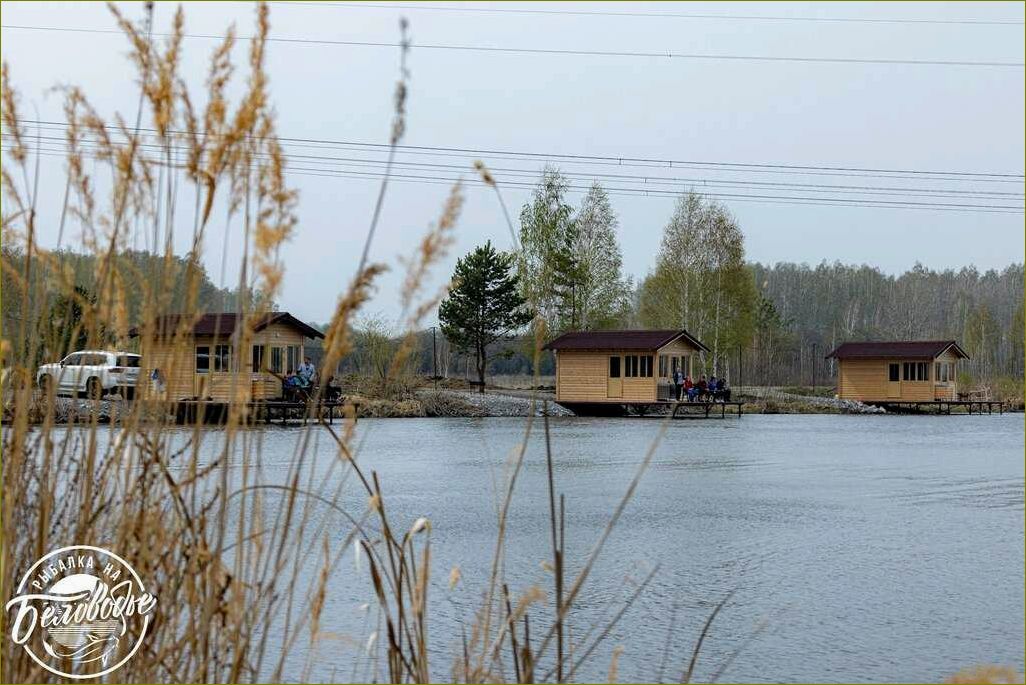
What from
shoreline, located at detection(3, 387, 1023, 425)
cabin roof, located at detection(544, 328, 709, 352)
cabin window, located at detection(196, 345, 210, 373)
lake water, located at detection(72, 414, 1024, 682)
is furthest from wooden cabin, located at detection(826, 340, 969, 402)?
lake water, located at detection(72, 414, 1024, 682)

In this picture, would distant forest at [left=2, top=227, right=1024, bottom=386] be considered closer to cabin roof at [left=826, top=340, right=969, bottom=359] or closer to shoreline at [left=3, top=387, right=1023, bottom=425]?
shoreline at [left=3, top=387, right=1023, bottom=425]

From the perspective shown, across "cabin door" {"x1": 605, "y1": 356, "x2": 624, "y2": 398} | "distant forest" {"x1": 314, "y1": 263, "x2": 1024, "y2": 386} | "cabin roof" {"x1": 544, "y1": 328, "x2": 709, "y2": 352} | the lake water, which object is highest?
"distant forest" {"x1": 314, "y1": 263, "x2": 1024, "y2": 386}

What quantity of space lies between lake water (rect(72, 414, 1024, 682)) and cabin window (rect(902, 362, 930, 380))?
98.9ft

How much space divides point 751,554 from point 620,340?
32.7 m

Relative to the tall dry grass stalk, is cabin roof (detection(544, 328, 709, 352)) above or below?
above

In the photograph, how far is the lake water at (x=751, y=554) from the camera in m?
5.58

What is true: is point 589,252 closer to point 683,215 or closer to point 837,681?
point 683,215

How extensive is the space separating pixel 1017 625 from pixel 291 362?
106 ft

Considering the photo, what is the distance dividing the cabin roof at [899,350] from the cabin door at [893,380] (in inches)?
26.5

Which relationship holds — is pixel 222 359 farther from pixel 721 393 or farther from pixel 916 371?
pixel 916 371

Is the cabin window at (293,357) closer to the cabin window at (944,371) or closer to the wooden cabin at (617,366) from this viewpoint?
the wooden cabin at (617,366)

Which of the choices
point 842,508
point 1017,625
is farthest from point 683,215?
point 1017,625

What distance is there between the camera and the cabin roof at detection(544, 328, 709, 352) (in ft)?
132

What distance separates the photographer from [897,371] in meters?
49.0
